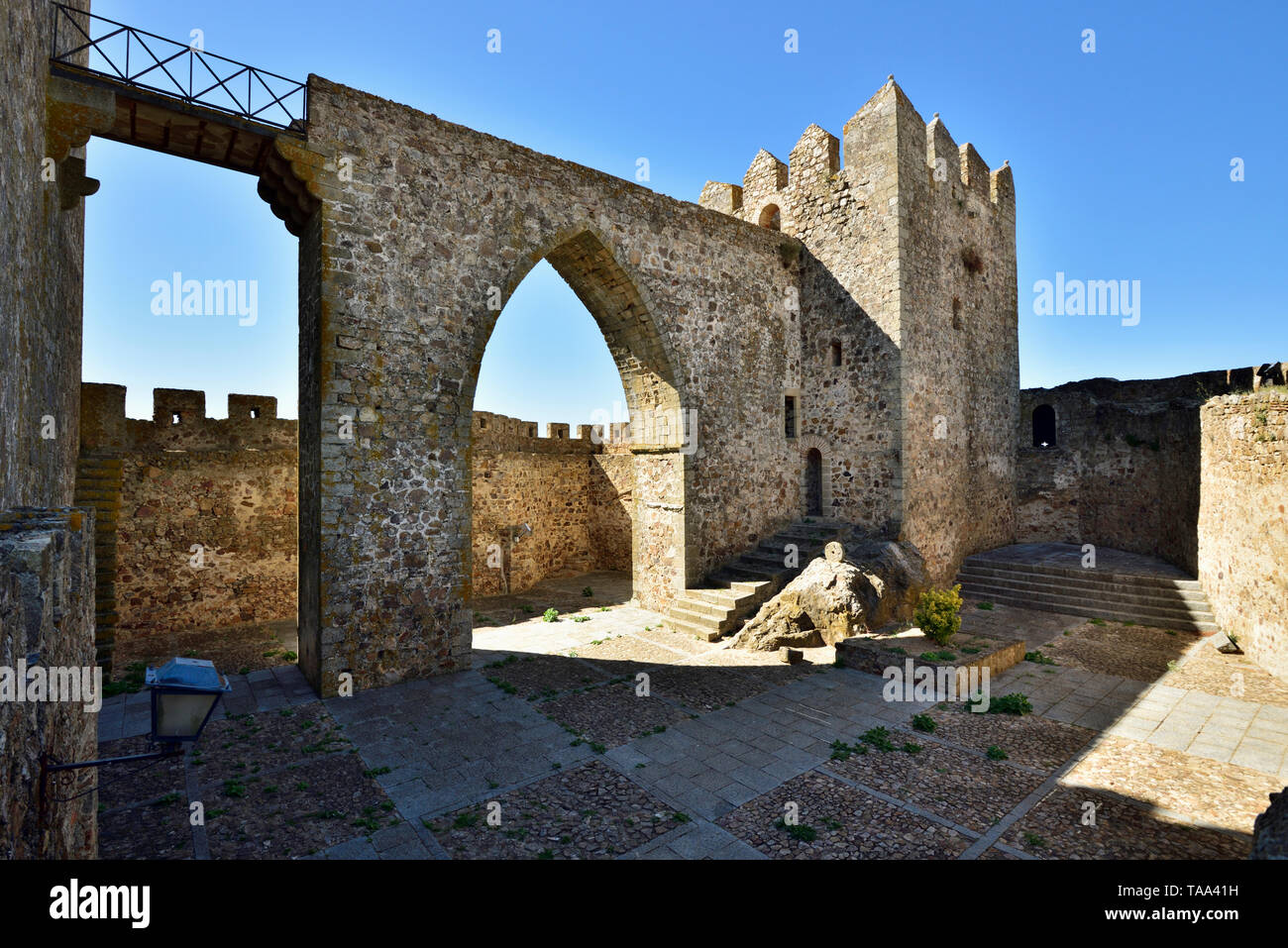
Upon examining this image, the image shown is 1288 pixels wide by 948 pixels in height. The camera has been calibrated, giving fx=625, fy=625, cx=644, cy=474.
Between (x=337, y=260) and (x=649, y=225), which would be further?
(x=649, y=225)

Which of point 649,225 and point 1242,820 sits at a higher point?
point 649,225

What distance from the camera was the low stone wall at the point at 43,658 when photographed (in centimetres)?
200

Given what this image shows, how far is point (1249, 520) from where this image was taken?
9.24 m

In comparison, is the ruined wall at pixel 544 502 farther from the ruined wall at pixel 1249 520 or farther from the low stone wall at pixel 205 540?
the ruined wall at pixel 1249 520

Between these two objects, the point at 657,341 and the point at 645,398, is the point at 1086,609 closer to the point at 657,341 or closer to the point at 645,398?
the point at 645,398

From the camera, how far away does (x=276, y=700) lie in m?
7.68

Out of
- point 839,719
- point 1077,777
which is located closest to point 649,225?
point 839,719

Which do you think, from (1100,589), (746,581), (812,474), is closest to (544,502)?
(746,581)

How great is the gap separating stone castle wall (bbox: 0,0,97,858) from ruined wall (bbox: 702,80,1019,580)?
1187cm

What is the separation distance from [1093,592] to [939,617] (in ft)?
19.1

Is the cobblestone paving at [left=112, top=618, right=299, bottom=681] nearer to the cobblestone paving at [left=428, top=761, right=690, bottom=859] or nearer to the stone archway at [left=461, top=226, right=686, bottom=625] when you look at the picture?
the stone archway at [left=461, top=226, right=686, bottom=625]
